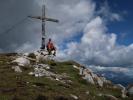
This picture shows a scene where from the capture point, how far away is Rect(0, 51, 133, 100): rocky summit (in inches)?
1528

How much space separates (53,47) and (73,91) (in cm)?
2575

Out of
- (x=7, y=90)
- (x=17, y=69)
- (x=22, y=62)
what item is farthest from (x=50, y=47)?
(x=7, y=90)

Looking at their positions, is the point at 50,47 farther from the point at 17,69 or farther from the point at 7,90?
the point at 7,90

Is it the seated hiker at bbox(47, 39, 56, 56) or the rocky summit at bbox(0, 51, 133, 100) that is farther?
the seated hiker at bbox(47, 39, 56, 56)

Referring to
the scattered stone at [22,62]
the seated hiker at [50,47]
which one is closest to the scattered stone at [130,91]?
the scattered stone at [22,62]

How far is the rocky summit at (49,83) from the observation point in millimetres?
38816

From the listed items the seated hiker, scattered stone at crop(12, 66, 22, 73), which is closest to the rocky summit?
scattered stone at crop(12, 66, 22, 73)

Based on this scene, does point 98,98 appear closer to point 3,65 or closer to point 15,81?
point 15,81

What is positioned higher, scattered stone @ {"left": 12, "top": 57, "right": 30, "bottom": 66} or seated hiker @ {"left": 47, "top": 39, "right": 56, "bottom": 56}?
seated hiker @ {"left": 47, "top": 39, "right": 56, "bottom": 56}

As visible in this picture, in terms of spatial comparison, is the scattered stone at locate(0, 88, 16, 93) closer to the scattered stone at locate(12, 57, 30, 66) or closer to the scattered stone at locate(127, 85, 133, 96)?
the scattered stone at locate(12, 57, 30, 66)

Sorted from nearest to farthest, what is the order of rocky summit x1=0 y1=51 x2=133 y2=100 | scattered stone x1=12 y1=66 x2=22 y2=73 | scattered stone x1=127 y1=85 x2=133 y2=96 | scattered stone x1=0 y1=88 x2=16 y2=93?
scattered stone x1=0 y1=88 x2=16 y2=93, rocky summit x1=0 y1=51 x2=133 y2=100, scattered stone x1=127 y1=85 x2=133 y2=96, scattered stone x1=12 y1=66 x2=22 y2=73

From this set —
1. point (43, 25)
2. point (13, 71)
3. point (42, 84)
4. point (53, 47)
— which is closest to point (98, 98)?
point (42, 84)

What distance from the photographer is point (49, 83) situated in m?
45.4

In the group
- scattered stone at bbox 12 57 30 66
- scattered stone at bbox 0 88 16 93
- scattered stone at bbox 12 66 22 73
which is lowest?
scattered stone at bbox 0 88 16 93
